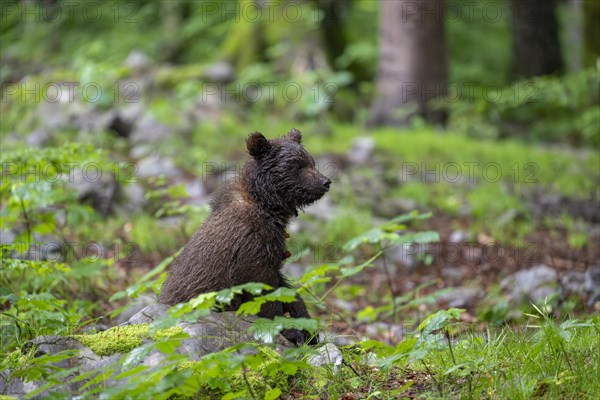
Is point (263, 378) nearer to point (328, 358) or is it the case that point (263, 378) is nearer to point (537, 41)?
point (328, 358)

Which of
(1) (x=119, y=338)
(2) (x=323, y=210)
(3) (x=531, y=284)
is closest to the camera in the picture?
Answer: (1) (x=119, y=338)

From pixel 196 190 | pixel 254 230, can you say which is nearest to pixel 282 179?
pixel 254 230

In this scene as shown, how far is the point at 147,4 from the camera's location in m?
21.0

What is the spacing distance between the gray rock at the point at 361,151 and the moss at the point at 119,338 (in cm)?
717

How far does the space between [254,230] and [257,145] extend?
Answer: 556mm

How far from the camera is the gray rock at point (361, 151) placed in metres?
11.0

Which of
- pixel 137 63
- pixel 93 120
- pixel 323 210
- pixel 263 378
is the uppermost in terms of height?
pixel 137 63

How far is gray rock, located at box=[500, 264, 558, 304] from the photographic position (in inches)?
259

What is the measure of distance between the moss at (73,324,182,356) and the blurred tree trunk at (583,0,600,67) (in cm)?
1235

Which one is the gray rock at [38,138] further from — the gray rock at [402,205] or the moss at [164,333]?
the moss at [164,333]

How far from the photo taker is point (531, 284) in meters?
6.80

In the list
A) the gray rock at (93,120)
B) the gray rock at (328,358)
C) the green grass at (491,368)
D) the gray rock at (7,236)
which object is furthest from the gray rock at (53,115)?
the green grass at (491,368)

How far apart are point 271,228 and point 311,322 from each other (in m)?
1.14

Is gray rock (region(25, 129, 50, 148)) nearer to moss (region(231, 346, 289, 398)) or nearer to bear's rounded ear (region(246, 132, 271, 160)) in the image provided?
bear's rounded ear (region(246, 132, 271, 160))
